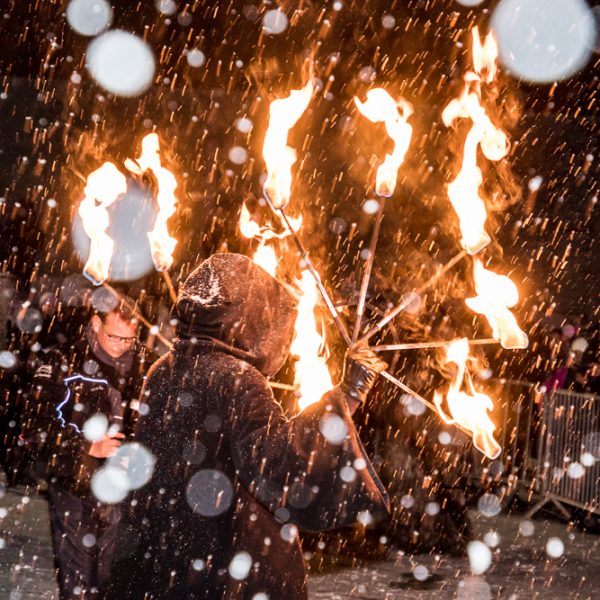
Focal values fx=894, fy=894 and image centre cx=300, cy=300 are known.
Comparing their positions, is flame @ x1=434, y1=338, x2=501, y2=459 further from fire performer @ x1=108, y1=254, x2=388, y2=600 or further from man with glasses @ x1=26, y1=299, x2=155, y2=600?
man with glasses @ x1=26, y1=299, x2=155, y2=600

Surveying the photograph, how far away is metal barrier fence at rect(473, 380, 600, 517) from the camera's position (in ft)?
30.2

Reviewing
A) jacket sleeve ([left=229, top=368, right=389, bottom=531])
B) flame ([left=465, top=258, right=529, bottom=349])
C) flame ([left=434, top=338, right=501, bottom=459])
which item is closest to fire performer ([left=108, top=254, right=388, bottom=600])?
jacket sleeve ([left=229, top=368, right=389, bottom=531])

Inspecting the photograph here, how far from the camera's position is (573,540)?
849cm

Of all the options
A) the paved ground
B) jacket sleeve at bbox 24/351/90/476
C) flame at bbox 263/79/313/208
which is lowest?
the paved ground

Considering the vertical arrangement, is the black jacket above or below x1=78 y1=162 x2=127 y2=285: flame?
below

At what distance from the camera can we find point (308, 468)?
2.50 m

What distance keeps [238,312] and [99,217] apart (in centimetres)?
266

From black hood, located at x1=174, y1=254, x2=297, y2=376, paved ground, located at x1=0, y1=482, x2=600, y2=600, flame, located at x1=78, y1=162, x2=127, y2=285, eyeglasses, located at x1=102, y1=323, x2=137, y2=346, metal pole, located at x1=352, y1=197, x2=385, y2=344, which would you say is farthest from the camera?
paved ground, located at x1=0, y1=482, x2=600, y2=600

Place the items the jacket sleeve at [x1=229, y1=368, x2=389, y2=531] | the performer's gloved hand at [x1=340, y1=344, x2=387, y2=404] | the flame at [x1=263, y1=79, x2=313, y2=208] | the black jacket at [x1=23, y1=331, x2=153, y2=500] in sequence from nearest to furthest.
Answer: the jacket sleeve at [x1=229, y1=368, x2=389, y2=531]
the performer's gloved hand at [x1=340, y1=344, x2=387, y2=404]
the flame at [x1=263, y1=79, x2=313, y2=208]
the black jacket at [x1=23, y1=331, x2=153, y2=500]

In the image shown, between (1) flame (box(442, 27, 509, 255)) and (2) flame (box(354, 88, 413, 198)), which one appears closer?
(2) flame (box(354, 88, 413, 198))

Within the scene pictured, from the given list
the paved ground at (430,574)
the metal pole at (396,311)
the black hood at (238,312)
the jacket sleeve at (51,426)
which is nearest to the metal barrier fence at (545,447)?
the paved ground at (430,574)

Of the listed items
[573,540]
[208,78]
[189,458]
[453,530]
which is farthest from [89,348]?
[208,78]

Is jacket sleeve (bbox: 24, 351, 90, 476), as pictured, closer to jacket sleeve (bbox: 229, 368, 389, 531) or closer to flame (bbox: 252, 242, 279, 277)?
flame (bbox: 252, 242, 279, 277)

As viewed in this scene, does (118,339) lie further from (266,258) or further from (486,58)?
(486,58)
